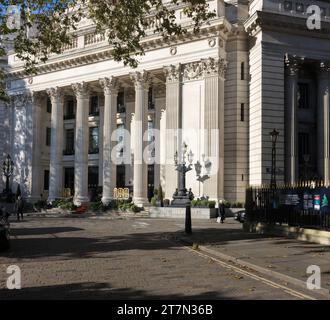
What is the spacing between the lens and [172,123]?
41.0 meters

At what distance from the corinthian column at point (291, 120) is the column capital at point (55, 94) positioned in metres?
24.8

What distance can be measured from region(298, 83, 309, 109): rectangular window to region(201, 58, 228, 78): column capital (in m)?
6.81

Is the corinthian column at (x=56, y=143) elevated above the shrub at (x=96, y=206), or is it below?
above

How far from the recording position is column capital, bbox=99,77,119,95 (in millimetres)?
45750

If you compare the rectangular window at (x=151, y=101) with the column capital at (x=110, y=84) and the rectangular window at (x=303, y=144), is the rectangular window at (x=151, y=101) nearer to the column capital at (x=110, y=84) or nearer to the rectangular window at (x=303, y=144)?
the column capital at (x=110, y=84)

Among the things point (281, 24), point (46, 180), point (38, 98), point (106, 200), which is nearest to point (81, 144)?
point (106, 200)

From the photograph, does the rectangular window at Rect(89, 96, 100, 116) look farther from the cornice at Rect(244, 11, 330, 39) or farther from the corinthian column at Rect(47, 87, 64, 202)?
the cornice at Rect(244, 11, 330, 39)

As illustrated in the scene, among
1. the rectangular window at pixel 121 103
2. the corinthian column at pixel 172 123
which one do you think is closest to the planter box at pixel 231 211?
the corinthian column at pixel 172 123

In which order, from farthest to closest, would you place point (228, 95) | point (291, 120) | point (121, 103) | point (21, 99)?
point (21, 99) → point (121, 103) → point (228, 95) → point (291, 120)

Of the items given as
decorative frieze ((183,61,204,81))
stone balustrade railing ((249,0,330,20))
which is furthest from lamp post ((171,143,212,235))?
stone balustrade railing ((249,0,330,20))

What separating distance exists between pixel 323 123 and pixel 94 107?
26.4 m

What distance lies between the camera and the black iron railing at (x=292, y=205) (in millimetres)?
17891

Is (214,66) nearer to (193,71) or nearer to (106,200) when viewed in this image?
(193,71)

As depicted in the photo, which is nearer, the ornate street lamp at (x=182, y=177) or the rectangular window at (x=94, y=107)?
the ornate street lamp at (x=182, y=177)
